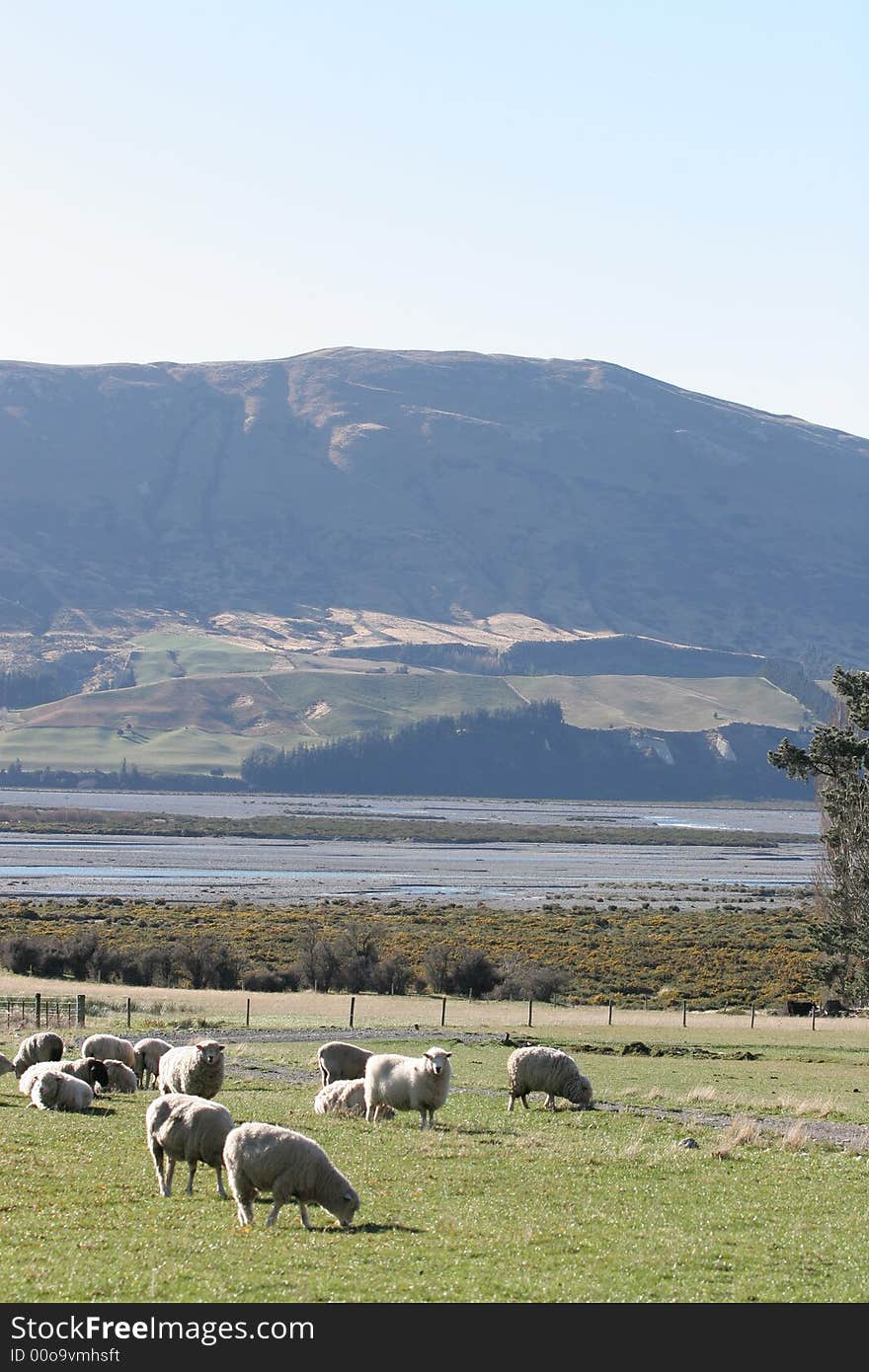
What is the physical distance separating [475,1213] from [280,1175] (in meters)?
2.06

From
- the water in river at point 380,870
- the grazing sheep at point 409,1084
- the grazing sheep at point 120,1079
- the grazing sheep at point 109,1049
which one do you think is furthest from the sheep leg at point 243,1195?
the water in river at point 380,870

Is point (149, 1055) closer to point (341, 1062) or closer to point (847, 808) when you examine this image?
point (341, 1062)

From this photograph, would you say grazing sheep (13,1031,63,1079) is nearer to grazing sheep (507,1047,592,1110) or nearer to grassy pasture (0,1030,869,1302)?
grassy pasture (0,1030,869,1302)

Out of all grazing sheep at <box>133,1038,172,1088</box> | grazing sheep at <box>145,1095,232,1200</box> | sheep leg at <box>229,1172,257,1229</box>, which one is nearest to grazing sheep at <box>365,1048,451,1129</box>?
grazing sheep at <box>133,1038,172,1088</box>

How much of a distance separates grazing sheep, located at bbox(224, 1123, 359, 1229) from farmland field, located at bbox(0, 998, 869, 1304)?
237 mm

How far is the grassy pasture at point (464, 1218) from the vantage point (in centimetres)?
1188

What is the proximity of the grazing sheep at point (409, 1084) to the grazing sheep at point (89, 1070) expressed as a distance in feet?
15.3

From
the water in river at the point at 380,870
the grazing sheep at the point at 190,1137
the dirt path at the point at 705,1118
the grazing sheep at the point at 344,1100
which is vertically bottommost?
the water in river at the point at 380,870

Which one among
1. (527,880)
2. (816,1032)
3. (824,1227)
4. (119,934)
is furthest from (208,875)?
(824,1227)

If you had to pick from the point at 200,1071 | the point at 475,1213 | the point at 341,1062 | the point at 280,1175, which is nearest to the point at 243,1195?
the point at 280,1175

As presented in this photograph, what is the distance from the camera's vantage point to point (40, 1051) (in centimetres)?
2578

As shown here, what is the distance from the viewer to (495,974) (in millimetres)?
55688

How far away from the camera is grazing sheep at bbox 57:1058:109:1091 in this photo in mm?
23797

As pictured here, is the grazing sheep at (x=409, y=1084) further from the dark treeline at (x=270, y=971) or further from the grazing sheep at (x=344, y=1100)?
the dark treeline at (x=270, y=971)
